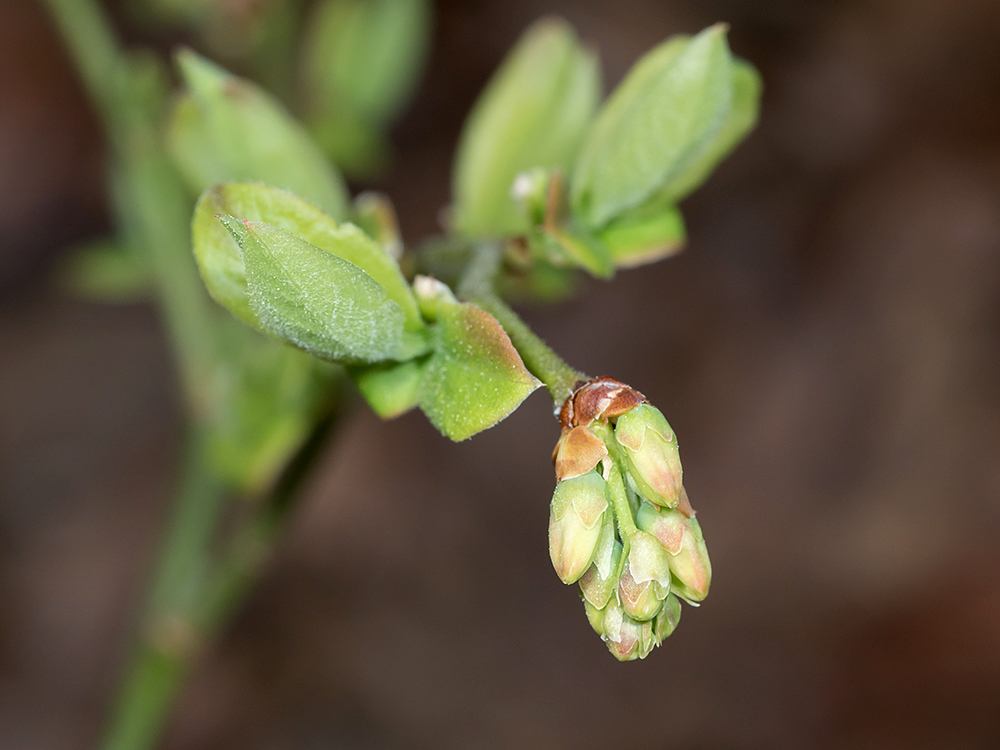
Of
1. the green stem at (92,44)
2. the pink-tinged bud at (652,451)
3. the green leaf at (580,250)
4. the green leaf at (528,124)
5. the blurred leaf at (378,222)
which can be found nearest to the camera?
the pink-tinged bud at (652,451)

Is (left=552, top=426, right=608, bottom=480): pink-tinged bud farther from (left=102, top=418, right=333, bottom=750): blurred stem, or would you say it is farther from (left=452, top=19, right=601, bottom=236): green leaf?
(left=102, top=418, right=333, bottom=750): blurred stem

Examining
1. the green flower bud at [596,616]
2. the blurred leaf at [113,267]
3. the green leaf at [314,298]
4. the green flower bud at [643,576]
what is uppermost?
the green leaf at [314,298]

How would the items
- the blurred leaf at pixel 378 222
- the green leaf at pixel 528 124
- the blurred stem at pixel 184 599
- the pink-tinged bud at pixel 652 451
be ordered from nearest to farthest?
1. the pink-tinged bud at pixel 652 451
2. the blurred leaf at pixel 378 222
3. the green leaf at pixel 528 124
4. the blurred stem at pixel 184 599

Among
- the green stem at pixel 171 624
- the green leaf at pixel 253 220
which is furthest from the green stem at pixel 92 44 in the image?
the green leaf at pixel 253 220

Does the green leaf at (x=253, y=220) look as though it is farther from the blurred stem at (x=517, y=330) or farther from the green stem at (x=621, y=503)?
the green stem at (x=621, y=503)

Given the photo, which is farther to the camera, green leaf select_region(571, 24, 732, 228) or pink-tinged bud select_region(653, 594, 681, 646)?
green leaf select_region(571, 24, 732, 228)

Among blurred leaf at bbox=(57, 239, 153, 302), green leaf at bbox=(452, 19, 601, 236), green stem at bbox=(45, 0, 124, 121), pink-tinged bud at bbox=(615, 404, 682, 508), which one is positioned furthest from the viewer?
blurred leaf at bbox=(57, 239, 153, 302)

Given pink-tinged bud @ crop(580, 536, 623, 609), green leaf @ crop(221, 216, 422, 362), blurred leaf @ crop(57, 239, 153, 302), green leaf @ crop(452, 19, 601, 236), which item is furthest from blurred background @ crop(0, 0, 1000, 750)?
pink-tinged bud @ crop(580, 536, 623, 609)
